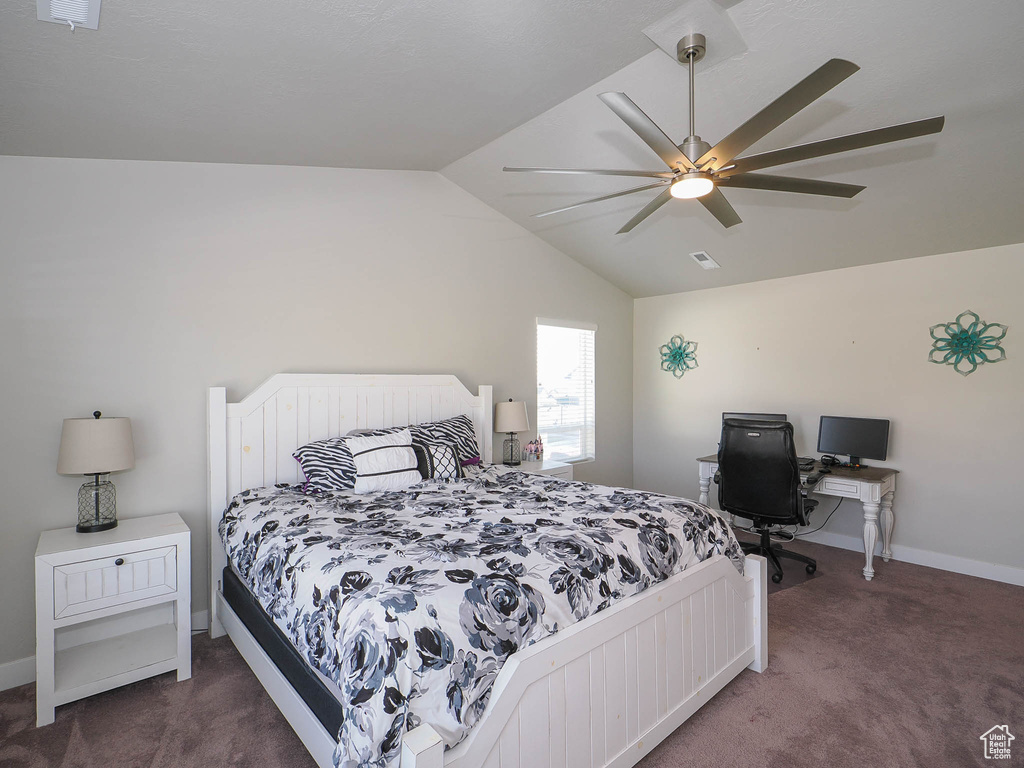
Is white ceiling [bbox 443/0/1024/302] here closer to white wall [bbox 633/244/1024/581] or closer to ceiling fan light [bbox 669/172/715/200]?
white wall [bbox 633/244/1024/581]

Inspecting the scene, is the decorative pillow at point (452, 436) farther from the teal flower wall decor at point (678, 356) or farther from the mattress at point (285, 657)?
the teal flower wall decor at point (678, 356)

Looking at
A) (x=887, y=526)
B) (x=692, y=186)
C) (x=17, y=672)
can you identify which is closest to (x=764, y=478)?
(x=887, y=526)

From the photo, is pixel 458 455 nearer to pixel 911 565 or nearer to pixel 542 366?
pixel 542 366

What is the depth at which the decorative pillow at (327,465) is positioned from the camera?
275cm

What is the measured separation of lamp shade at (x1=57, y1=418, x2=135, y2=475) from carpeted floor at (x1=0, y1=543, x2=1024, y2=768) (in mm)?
980

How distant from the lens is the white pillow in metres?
2.75

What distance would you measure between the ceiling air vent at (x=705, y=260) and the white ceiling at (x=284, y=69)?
2.08 meters

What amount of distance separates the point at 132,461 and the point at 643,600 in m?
2.32

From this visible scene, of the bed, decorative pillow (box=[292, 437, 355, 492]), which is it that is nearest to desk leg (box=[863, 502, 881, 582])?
the bed

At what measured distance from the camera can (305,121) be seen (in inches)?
98.8

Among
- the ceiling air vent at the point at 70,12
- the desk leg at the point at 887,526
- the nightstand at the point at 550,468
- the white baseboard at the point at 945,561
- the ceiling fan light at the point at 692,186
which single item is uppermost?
the ceiling air vent at the point at 70,12

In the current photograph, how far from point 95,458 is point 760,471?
3706mm

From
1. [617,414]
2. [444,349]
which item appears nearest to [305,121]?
[444,349]

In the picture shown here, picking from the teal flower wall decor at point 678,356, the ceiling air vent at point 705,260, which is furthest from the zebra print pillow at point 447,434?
the teal flower wall decor at point 678,356
